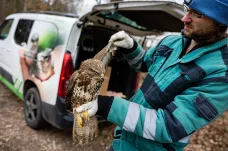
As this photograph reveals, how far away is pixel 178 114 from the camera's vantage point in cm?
125

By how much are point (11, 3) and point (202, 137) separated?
385 inches

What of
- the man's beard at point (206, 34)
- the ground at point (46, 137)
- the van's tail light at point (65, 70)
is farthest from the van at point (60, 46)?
the man's beard at point (206, 34)

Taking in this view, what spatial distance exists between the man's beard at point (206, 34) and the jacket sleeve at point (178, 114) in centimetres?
29

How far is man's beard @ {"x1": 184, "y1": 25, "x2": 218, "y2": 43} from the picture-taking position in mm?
1375

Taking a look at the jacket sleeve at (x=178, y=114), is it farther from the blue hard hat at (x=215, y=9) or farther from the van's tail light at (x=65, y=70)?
the van's tail light at (x=65, y=70)

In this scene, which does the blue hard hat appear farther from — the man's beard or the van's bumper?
the van's bumper

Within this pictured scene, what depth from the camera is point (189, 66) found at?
1.40 metres

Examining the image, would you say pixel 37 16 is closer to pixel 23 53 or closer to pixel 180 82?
pixel 23 53

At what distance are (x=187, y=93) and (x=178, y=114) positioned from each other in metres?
0.14

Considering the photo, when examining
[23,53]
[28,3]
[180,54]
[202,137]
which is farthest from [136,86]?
[28,3]

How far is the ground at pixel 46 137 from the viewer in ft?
11.2

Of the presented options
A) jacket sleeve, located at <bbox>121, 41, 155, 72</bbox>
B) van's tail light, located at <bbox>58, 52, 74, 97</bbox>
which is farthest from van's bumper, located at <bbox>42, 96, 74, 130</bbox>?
jacket sleeve, located at <bbox>121, 41, 155, 72</bbox>

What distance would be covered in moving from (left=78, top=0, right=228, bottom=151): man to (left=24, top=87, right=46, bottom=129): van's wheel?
7.73ft

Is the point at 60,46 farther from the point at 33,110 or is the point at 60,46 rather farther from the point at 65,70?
the point at 33,110
